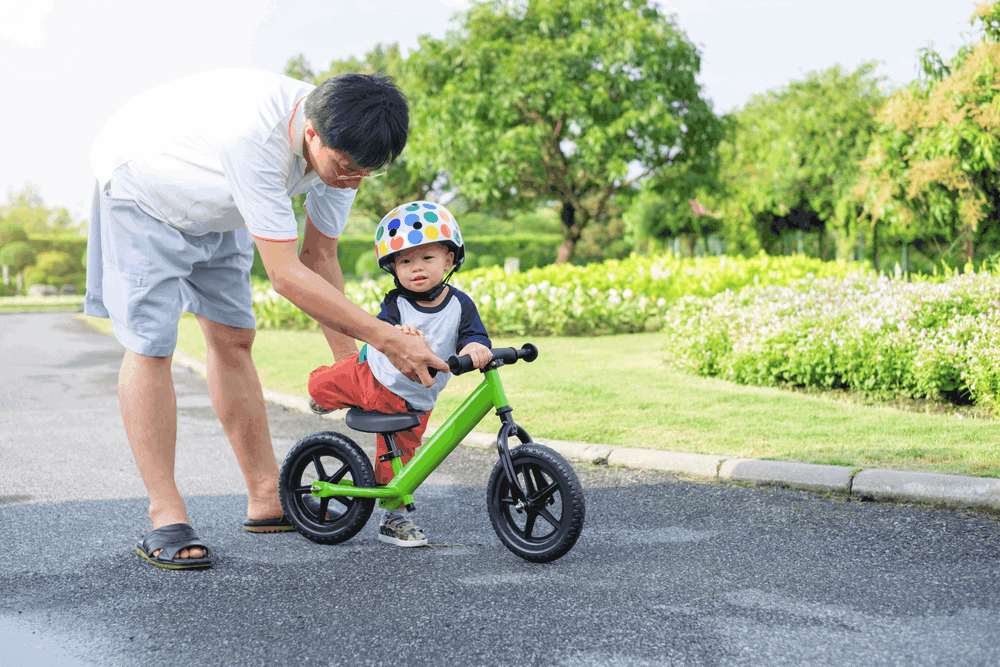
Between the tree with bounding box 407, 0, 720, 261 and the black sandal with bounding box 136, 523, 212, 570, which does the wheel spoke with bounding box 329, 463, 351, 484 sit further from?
the tree with bounding box 407, 0, 720, 261

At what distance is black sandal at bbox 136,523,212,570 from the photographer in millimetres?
3125

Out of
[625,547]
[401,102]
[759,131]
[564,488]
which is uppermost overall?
[759,131]

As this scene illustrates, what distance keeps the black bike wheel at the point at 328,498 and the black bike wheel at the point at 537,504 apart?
51cm

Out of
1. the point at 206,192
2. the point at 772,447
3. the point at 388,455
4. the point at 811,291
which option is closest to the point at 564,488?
the point at 388,455

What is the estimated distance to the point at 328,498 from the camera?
354 centimetres

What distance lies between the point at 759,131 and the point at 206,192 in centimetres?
3906

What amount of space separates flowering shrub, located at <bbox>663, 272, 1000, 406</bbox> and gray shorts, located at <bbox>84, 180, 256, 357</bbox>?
469cm

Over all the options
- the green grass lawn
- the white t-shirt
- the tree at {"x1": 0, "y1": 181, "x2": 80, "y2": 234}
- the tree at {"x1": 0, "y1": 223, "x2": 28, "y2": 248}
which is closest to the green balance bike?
the white t-shirt

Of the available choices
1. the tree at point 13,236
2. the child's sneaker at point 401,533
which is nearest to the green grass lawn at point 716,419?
the child's sneaker at point 401,533

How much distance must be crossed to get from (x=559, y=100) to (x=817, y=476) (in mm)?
16784

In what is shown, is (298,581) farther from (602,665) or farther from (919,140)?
(919,140)

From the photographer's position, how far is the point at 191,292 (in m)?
3.50

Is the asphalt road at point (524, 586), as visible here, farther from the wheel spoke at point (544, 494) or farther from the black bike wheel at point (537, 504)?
the wheel spoke at point (544, 494)

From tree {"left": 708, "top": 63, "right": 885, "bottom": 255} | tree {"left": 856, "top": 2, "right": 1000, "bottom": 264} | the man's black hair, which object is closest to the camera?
the man's black hair
